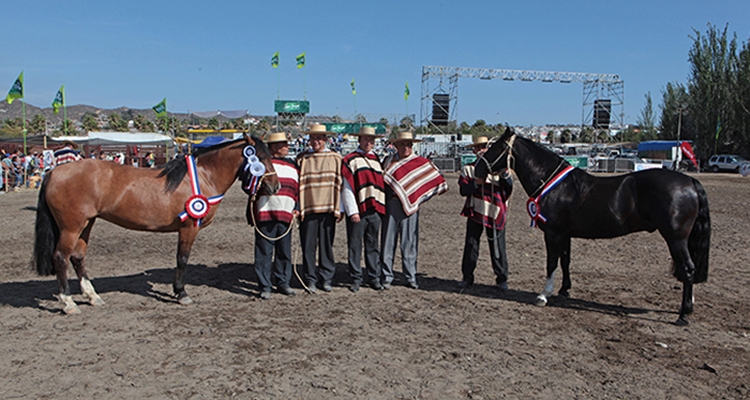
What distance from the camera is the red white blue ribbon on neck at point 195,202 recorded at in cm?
605

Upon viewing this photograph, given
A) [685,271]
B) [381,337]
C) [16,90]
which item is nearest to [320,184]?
[381,337]

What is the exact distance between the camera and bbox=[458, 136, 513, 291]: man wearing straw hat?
6.80m

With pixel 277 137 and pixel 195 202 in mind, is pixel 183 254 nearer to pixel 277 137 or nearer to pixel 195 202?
pixel 195 202

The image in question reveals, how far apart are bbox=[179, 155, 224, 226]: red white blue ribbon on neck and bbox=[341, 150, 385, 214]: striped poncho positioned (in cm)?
166

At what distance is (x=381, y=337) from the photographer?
16.7ft

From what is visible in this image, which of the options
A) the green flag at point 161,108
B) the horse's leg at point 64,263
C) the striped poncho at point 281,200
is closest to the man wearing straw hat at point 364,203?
the striped poncho at point 281,200

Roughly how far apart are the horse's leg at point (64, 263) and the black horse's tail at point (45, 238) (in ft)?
0.70

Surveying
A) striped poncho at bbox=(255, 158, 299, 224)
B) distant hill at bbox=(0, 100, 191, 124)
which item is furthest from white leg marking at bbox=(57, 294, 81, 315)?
distant hill at bbox=(0, 100, 191, 124)

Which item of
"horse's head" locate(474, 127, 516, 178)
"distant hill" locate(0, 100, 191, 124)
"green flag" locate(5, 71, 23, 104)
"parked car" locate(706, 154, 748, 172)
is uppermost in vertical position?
"distant hill" locate(0, 100, 191, 124)

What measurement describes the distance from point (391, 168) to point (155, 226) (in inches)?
118

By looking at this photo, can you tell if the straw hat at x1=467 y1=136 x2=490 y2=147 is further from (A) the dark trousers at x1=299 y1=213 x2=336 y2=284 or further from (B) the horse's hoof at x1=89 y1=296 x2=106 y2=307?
(B) the horse's hoof at x1=89 y1=296 x2=106 y2=307

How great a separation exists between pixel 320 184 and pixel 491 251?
7.94 feet

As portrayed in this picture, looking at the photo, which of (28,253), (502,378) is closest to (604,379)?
(502,378)

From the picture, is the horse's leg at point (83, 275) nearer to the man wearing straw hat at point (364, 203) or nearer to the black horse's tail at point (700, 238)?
the man wearing straw hat at point (364, 203)
